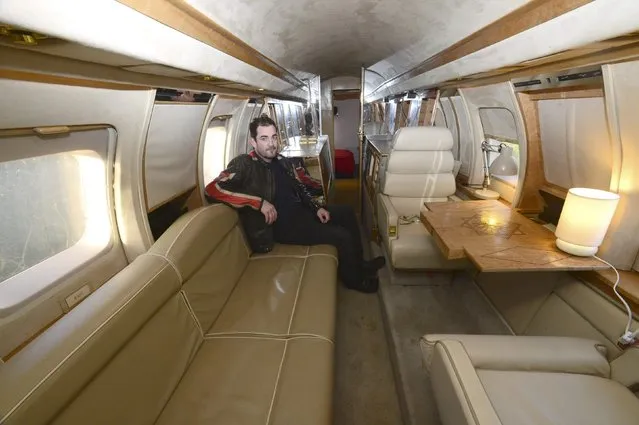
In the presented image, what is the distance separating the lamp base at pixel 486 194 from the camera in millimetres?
3121

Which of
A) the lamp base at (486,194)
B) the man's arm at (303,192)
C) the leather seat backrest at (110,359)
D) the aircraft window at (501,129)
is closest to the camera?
the leather seat backrest at (110,359)

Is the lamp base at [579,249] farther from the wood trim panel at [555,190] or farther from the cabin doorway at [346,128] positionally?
the cabin doorway at [346,128]

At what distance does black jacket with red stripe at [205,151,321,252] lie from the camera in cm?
267

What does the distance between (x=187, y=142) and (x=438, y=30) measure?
2.18 meters

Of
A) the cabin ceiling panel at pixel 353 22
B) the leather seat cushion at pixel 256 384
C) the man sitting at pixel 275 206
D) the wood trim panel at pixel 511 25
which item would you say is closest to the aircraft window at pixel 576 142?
the wood trim panel at pixel 511 25

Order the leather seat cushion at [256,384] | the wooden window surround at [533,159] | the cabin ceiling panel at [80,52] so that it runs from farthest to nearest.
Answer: the wooden window surround at [533,159], the leather seat cushion at [256,384], the cabin ceiling panel at [80,52]

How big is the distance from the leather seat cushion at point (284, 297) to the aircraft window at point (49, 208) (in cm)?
92

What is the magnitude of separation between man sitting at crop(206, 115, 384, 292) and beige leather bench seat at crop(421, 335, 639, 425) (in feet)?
4.97

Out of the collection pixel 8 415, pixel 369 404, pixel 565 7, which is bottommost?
pixel 369 404

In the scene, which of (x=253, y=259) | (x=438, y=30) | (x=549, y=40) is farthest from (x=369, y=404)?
(x=438, y=30)

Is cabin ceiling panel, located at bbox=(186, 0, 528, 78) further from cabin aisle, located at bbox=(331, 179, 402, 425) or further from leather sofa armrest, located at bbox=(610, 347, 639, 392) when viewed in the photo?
cabin aisle, located at bbox=(331, 179, 402, 425)

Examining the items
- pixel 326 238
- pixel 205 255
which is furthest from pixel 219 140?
pixel 205 255

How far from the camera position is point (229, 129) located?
345 centimetres

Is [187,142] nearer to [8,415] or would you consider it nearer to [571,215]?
[8,415]
